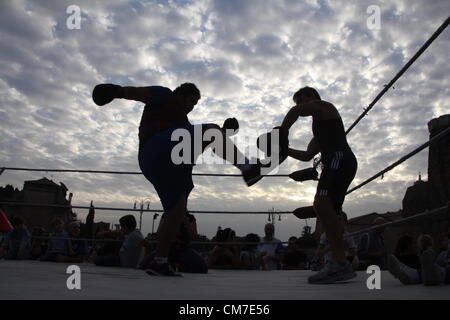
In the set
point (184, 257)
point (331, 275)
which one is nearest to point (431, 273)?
point (331, 275)

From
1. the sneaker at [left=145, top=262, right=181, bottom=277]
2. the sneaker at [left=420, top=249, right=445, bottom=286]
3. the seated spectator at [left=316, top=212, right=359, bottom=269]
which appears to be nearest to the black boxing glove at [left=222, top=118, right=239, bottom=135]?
the sneaker at [left=145, top=262, right=181, bottom=277]

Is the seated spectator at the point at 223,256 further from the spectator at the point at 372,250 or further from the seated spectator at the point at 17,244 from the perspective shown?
the seated spectator at the point at 17,244

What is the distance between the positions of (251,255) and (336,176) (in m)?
3.50

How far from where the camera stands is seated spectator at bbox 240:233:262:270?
5.13 meters

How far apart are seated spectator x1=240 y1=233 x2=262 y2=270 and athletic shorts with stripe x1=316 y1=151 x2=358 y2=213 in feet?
9.44

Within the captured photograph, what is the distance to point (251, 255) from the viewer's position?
5.64 meters

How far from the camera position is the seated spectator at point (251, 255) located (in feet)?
16.8

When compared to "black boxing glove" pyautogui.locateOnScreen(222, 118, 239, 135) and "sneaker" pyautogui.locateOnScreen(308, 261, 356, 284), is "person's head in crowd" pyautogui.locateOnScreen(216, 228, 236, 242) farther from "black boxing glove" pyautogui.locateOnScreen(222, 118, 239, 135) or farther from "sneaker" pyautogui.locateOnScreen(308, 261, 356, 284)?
"sneaker" pyautogui.locateOnScreen(308, 261, 356, 284)

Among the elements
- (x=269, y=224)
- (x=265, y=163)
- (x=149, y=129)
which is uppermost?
(x=149, y=129)
